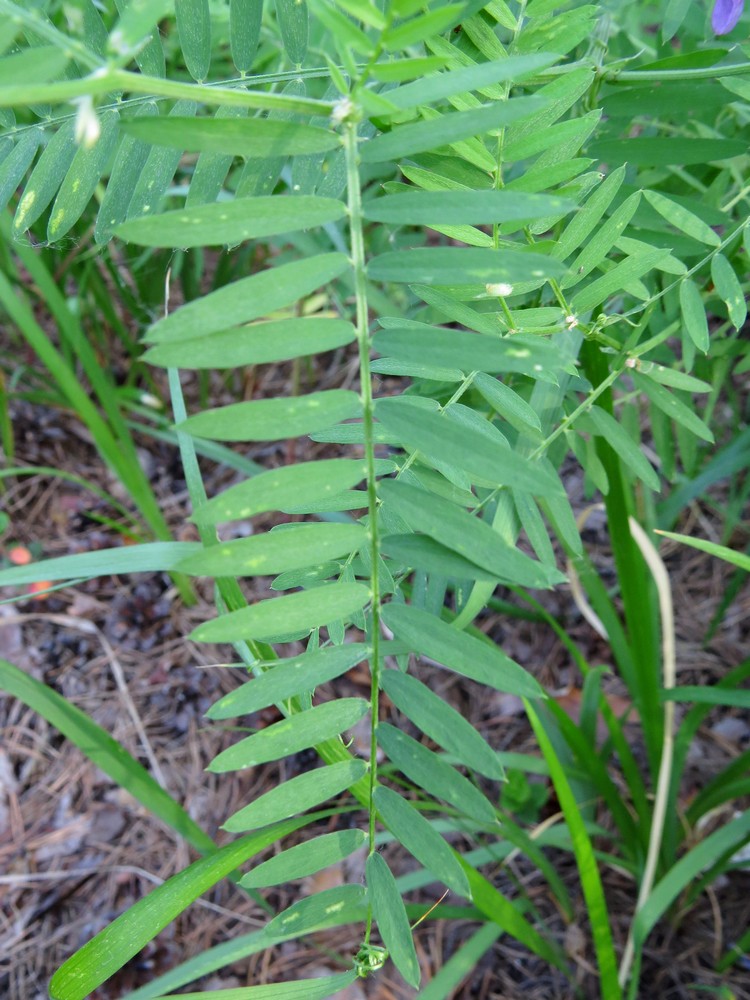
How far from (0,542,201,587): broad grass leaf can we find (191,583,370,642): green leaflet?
303mm

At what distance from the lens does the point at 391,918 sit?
561mm

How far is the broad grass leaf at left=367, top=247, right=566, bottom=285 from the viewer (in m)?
0.44

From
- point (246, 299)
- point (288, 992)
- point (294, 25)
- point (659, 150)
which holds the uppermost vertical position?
point (294, 25)

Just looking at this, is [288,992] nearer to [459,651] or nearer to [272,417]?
[459,651]

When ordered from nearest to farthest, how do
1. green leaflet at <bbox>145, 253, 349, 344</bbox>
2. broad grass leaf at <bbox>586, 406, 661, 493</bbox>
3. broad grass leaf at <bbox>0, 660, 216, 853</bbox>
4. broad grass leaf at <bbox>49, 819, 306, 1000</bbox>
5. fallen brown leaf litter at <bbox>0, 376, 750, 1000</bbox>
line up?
green leaflet at <bbox>145, 253, 349, 344</bbox> < broad grass leaf at <bbox>49, 819, 306, 1000</bbox> < broad grass leaf at <bbox>586, 406, 661, 493</bbox> < broad grass leaf at <bbox>0, 660, 216, 853</bbox> < fallen brown leaf litter at <bbox>0, 376, 750, 1000</bbox>

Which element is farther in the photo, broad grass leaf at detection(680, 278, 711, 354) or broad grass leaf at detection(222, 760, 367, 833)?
broad grass leaf at detection(680, 278, 711, 354)

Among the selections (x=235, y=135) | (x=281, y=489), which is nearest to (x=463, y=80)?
(x=235, y=135)

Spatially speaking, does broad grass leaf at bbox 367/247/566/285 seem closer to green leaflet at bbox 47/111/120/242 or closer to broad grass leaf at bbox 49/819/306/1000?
green leaflet at bbox 47/111/120/242

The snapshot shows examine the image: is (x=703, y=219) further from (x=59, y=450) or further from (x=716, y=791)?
(x=59, y=450)

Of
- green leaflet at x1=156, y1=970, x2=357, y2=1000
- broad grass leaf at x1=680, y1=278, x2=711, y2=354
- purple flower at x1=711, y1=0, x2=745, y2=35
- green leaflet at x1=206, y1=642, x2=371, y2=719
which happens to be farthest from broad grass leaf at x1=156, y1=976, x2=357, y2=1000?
purple flower at x1=711, y1=0, x2=745, y2=35

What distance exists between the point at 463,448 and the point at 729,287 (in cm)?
45

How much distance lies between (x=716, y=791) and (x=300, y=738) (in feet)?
3.06

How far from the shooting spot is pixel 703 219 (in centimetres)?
87

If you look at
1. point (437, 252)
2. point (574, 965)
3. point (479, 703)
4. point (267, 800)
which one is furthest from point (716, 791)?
point (437, 252)
